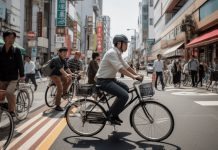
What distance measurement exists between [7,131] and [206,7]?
30.6 meters

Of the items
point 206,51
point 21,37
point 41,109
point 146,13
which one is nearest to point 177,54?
point 206,51

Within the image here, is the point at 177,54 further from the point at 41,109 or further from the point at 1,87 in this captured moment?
the point at 1,87

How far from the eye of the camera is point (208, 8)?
32938mm

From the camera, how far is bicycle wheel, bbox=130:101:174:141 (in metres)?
6.39

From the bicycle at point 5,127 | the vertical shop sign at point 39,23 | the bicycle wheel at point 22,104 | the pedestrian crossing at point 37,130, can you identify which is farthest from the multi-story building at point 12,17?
the bicycle at point 5,127

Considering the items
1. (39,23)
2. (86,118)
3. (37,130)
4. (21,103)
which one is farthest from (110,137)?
(39,23)

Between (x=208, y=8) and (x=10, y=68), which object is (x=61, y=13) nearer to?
(x=208, y=8)

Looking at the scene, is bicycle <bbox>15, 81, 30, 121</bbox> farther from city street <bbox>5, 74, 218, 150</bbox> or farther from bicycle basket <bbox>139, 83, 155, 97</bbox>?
bicycle basket <bbox>139, 83, 155, 97</bbox>

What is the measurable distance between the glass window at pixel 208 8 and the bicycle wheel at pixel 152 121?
81.8ft

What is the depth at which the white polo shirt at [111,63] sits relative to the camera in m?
6.51

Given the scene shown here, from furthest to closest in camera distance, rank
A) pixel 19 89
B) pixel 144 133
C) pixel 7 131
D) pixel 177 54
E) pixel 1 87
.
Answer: pixel 177 54, pixel 19 89, pixel 1 87, pixel 144 133, pixel 7 131

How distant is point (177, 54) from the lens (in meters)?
54.2

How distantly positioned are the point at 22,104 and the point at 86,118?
7.77ft

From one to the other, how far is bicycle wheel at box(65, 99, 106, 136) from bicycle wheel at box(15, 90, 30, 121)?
1910 millimetres
